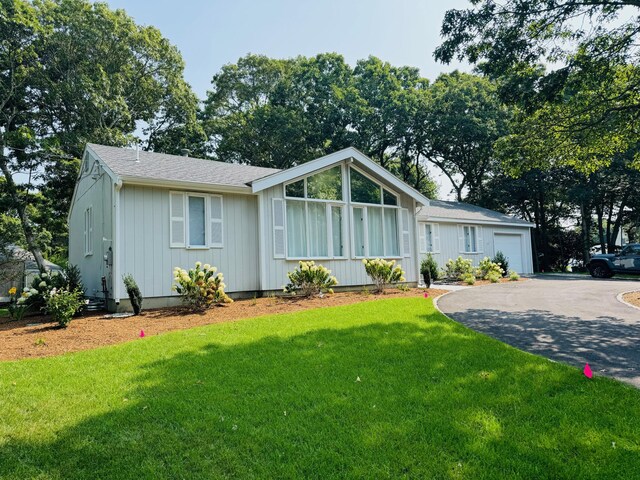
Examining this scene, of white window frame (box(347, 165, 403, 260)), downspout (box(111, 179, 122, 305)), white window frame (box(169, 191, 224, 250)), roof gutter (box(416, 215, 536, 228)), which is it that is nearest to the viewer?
downspout (box(111, 179, 122, 305))

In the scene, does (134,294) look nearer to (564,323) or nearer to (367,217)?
(367,217)

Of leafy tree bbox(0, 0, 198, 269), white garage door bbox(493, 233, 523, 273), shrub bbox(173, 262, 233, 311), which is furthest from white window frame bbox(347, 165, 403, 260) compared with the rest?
leafy tree bbox(0, 0, 198, 269)

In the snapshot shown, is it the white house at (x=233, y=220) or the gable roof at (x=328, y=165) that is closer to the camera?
the white house at (x=233, y=220)

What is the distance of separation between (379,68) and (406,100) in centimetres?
411

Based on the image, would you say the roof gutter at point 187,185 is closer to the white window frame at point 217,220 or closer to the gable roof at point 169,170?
the gable roof at point 169,170

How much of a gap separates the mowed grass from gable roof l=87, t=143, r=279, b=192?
5.73 meters

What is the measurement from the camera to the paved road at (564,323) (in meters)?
5.09

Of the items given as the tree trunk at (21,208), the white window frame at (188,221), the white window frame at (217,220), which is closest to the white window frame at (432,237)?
the white window frame at (217,220)

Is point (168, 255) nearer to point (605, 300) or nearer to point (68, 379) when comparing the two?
point (68, 379)

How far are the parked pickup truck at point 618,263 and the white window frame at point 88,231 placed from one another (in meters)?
21.1

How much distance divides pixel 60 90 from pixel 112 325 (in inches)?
815

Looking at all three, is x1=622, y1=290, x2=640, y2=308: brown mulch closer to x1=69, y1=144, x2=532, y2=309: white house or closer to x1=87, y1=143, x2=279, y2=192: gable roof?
x1=69, y1=144, x2=532, y2=309: white house

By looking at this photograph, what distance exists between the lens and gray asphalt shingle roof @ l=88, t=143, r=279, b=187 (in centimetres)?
1059

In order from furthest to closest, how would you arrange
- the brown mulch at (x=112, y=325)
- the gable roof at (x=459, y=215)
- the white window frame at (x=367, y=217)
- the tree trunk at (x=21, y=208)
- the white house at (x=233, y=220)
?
the tree trunk at (x=21, y=208) → the gable roof at (x=459, y=215) → the white window frame at (x=367, y=217) → the white house at (x=233, y=220) → the brown mulch at (x=112, y=325)
